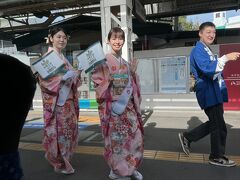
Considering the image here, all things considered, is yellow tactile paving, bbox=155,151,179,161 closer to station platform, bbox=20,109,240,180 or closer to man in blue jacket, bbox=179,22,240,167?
station platform, bbox=20,109,240,180

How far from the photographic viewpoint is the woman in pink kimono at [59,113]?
14.1 feet

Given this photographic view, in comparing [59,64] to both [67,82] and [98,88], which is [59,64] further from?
[98,88]

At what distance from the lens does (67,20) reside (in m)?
11.2

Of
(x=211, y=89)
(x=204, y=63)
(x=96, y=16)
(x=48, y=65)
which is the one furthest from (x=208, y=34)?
(x=96, y=16)

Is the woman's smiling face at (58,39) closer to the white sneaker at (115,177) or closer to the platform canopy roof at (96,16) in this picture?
the white sneaker at (115,177)

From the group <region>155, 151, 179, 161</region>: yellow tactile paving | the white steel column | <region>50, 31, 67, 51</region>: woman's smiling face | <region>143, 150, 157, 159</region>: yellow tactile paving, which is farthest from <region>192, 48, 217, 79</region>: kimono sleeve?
the white steel column

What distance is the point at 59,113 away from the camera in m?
4.30

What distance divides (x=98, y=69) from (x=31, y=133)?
3.70m

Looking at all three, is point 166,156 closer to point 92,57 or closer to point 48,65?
point 92,57

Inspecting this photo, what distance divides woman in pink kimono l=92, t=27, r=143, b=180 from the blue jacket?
0.95 metres

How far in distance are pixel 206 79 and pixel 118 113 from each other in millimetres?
1307

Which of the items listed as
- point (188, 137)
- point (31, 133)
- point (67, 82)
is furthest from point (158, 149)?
point (31, 133)

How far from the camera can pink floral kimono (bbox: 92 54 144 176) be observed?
3.77m

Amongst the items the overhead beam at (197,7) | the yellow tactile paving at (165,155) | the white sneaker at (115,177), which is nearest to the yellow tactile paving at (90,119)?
the yellow tactile paving at (165,155)
